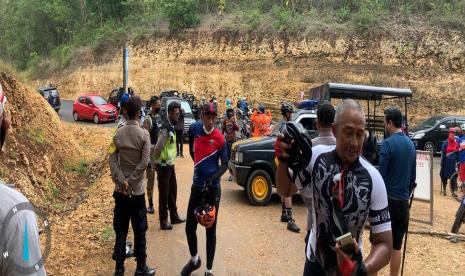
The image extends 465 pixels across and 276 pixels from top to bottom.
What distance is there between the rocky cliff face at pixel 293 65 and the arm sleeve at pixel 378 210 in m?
29.2

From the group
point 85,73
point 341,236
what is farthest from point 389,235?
point 85,73

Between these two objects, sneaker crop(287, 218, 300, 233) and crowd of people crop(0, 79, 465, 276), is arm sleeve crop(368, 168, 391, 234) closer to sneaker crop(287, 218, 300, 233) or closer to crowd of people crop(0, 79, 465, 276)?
crowd of people crop(0, 79, 465, 276)

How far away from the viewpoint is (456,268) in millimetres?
6141

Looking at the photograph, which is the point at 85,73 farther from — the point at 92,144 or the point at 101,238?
the point at 101,238

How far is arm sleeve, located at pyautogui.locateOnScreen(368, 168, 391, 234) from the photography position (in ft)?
8.14

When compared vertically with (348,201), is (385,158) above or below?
below

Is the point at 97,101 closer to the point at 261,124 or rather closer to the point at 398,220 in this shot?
the point at 261,124

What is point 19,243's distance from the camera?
154 centimetres

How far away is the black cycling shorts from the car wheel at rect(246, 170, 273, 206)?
4057 mm

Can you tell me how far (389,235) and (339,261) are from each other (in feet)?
1.39

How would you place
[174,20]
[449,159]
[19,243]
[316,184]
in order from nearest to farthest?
[19,243] → [316,184] → [449,159] → [174,20]

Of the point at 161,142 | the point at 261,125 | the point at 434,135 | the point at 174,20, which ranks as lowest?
the point at 434,135

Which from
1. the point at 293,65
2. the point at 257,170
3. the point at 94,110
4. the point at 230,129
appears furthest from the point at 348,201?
the point at 293,65

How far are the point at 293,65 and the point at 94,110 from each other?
16148 mm
